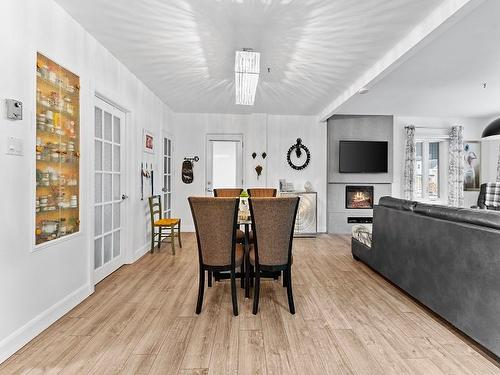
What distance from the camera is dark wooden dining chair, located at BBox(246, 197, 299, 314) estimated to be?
2373 millimetres

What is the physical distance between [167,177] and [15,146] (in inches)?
155

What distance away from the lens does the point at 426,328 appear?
2.26 m

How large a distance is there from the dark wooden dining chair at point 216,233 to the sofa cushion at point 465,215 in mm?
1724

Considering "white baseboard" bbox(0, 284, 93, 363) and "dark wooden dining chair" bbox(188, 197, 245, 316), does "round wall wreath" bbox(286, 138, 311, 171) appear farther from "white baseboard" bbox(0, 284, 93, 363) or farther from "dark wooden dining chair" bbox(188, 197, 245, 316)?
"white baseboard" bbox(0, 284, 93, 363)

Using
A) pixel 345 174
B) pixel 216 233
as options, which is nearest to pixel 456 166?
pixel 345 174

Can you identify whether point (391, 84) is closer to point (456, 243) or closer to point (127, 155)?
point (456, 243)

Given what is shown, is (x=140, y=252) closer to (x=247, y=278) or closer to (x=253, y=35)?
(x=247, y=278)

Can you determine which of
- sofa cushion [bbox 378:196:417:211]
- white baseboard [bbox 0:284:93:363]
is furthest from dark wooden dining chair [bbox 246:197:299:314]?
white baseboard [bbox 0:284:93:363]

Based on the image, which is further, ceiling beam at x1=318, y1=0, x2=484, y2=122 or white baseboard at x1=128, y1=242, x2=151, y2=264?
white baseboard at x1=128, y1=242, x2=151, y2=264

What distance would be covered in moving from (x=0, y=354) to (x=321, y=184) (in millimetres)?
5708

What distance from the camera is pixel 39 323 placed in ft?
7.07

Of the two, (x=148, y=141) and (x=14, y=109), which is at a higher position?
(x=148, y=141)

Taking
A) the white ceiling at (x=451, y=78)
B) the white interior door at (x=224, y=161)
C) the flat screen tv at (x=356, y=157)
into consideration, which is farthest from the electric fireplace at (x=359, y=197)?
the white interior door at (x=224, y=161)

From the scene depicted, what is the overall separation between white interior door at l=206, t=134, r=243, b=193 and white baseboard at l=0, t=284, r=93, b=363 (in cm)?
385
